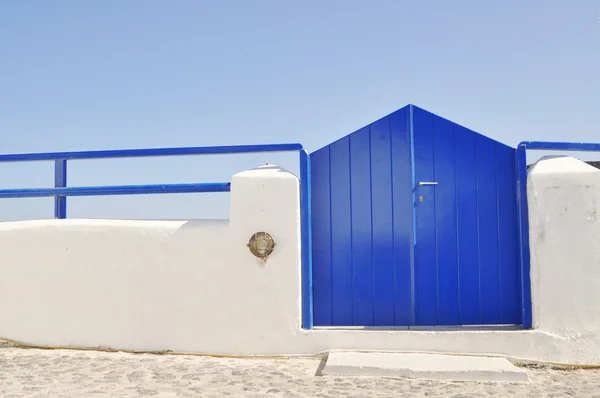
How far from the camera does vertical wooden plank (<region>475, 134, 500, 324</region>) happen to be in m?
5.04

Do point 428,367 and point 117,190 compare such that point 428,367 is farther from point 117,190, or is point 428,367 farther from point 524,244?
point 117,190

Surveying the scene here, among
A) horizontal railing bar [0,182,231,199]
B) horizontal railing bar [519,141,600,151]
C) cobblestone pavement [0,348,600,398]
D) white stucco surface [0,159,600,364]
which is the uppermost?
horizontal railing bar [519,141,600,151]

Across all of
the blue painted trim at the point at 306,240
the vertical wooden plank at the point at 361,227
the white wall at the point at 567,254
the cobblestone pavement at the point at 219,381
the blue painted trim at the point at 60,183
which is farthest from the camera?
the blue painted trim at the point at 60,183

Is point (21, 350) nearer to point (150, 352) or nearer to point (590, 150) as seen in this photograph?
point (150, 352)

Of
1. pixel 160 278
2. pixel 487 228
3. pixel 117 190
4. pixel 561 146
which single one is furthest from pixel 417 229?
pixel 117 190

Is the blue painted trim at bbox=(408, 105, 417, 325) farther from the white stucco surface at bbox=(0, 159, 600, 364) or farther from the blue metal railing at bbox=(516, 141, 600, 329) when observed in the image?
the blue metal railing at bbox=(516, 141, 600, 329)

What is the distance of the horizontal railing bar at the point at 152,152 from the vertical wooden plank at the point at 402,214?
3.24 ft

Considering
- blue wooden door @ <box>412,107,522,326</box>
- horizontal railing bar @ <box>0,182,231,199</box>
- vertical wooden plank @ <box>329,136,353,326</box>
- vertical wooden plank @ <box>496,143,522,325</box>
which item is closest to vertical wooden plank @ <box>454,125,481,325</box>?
blue wooden door @ <box>412,107,522,326</box>

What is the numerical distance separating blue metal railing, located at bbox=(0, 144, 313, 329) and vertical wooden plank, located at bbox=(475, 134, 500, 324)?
1.70 metres

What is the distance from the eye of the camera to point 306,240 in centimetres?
505

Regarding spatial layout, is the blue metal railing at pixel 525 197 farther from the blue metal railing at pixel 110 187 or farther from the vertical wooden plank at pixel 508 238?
the blue metal railing at pixel 110 187

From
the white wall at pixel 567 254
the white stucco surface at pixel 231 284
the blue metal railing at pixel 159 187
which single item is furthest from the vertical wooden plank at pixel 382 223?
the white wall at pixel 567 254

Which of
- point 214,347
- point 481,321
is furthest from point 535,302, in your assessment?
point 214,347

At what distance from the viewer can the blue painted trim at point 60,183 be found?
5590mm
